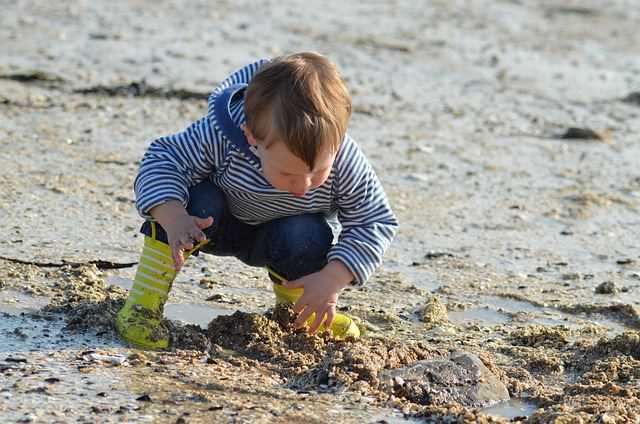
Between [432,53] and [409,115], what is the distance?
6.09 feet

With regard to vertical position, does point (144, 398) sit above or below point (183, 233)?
below

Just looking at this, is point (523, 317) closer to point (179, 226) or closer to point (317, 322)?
point (317, 322)

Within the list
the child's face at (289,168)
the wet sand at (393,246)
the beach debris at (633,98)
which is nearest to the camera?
the child's face at (289,168)

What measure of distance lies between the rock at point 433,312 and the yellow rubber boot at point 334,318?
1.15ft

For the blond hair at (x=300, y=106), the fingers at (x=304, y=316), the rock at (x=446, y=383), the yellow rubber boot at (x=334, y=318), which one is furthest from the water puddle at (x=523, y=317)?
the blond hair at (x=300, y=106)

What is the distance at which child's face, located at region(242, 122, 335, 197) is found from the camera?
3041mm

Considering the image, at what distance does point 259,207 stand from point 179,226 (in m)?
0.34

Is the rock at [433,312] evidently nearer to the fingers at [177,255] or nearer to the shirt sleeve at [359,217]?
the shirt sleeve at [359,217]

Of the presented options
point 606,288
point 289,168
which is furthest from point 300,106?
point 606,288

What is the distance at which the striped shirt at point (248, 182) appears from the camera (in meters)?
3.35

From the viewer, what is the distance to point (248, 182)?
3402 mm

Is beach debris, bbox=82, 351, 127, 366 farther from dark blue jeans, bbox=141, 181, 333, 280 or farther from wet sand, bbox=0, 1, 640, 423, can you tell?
dark blue jeans, bbox=141, 181, 333, 280

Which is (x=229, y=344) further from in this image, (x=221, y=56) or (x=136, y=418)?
(x=221, y=56)

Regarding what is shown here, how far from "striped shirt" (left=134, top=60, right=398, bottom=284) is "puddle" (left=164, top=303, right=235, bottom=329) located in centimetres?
44
